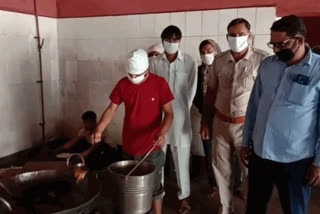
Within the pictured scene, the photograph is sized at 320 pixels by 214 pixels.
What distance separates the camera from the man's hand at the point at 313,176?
1.45m

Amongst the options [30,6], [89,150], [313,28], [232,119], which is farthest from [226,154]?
[30,6]

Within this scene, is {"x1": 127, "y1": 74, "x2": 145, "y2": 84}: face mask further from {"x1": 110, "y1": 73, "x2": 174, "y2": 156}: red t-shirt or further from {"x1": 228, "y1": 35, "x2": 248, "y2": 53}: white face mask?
{"x1": 228, "y1": 35, "x2": 248, "y2": 53}: white face mask

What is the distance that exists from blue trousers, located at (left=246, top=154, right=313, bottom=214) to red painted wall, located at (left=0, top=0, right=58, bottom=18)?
2.80 metres

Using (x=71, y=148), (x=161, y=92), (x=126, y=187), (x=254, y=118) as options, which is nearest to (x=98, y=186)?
(x=126, y=187)

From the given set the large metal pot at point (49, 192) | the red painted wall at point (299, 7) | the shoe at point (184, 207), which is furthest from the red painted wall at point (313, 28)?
the large metal pot at point (49, 192)

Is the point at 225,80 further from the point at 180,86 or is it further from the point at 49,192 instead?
the point at 49,192

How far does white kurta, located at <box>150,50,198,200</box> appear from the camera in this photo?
7.82ft

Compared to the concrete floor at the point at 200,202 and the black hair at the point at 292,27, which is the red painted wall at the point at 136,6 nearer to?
the black hair at the point at 292,27

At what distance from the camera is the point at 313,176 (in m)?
1.46

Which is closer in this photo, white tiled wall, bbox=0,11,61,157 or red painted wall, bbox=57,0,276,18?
red painted wall, bbox=57,0,276,18

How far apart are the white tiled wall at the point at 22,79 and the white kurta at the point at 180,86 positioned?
172 cm

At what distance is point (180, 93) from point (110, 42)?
1492mm

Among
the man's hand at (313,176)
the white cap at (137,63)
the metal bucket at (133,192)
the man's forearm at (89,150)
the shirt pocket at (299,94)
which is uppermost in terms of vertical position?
the white cap at (137,63)

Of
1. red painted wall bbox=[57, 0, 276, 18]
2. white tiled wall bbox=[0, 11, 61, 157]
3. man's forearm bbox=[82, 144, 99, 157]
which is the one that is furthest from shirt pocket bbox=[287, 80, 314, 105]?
white tiled wall bbox=[0, 11, 61, 157]
